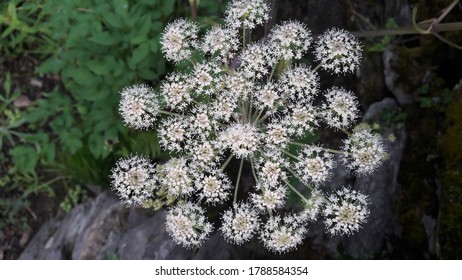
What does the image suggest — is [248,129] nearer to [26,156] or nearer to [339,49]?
[339,49]

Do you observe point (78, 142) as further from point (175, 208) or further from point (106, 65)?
point (175, 208)

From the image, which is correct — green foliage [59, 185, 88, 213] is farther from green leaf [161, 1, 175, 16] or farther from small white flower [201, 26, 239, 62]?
small white flower [201, 26, 239, 62]

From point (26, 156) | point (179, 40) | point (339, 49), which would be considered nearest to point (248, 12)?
point (179, 40)

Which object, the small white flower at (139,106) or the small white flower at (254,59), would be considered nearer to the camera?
the small white flower at (254,59)

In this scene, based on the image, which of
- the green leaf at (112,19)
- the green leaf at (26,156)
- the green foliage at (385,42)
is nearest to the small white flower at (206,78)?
the green leaf at (112,19)

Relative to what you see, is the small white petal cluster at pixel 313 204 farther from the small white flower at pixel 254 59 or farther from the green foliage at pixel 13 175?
the green foliage at pixel 13 175

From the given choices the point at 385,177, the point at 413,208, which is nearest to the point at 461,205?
the point at 413,208

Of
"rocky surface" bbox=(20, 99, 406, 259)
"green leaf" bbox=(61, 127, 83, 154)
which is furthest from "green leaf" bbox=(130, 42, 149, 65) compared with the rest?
"rocky surface" bbox=(20, 99, 406, 259)
